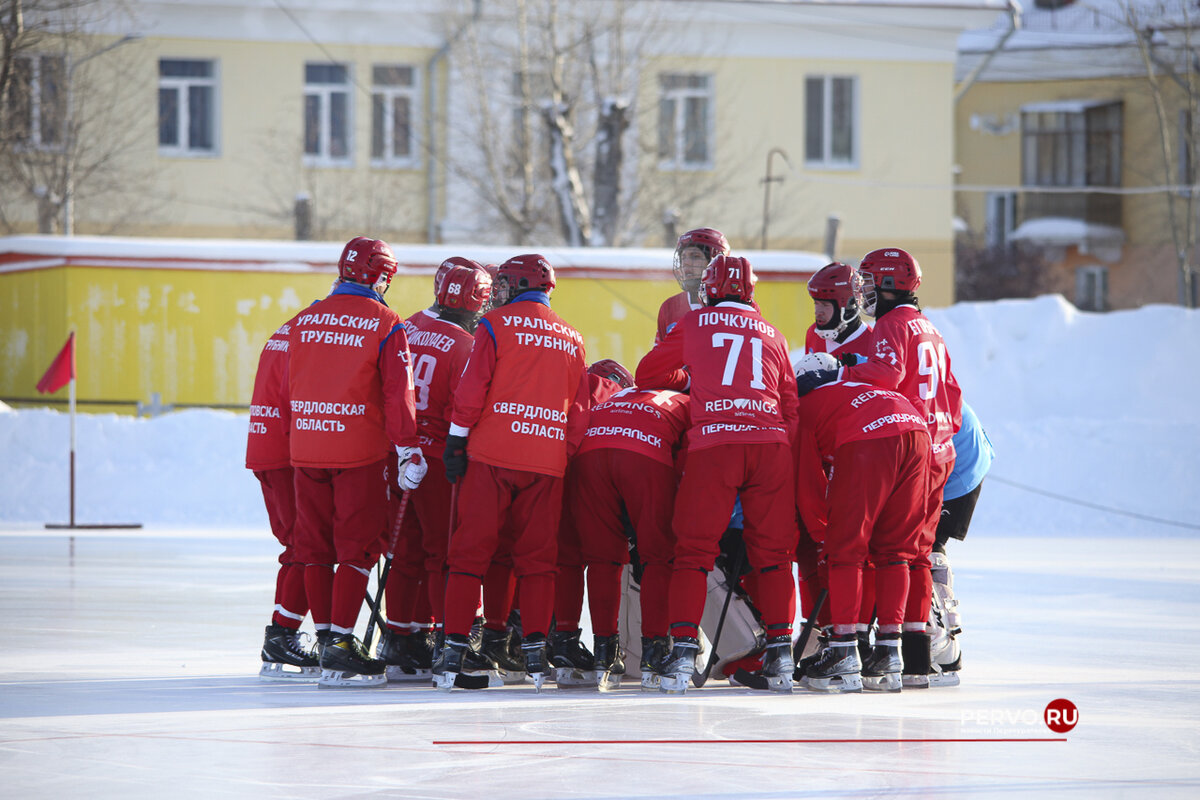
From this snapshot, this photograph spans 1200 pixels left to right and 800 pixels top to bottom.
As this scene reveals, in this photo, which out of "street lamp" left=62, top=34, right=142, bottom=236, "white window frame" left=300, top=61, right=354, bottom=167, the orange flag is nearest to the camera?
the orange flag

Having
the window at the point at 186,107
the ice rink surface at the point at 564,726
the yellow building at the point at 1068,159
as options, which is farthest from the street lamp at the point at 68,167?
the yellow building at the point at 1068,159

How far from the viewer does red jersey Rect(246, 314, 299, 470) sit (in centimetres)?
780

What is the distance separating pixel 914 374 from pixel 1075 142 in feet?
117

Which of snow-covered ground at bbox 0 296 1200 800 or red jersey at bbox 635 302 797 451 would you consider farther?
red jersey at bbox 635 302 797 451

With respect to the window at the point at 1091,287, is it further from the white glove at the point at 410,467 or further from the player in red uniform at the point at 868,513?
the white glove at the point at 410,467

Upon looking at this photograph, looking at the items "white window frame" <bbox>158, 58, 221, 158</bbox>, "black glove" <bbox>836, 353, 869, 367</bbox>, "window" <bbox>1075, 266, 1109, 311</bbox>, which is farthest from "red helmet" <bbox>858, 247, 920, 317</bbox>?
"window" <bbox>1075, 266, 1109, 311</bbox>

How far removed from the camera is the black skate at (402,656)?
767 cm

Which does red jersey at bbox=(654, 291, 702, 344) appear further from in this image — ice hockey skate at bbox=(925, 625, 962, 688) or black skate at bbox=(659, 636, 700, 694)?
ice hockey skate at bbox=(925, 625, 962, 688)

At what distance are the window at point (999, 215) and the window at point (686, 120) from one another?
46.3ft

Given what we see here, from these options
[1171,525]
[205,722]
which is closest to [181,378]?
[1171,525]

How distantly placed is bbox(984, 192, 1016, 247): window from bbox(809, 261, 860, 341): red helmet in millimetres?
35083

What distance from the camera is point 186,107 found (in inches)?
1154

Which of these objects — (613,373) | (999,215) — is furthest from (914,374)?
(999,215)

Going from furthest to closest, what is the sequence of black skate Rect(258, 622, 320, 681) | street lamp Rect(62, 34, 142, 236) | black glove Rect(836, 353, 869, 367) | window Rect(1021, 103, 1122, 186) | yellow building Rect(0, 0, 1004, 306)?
window Rect(1021, 103, 1122, 186), yellow building Rect(0, 0, 1004, 306), street lamp Rect(62, 34, 142, 236), black glove Rect(836, 353, 869, 367), black skate Rect(258, 622, 320, 681)
